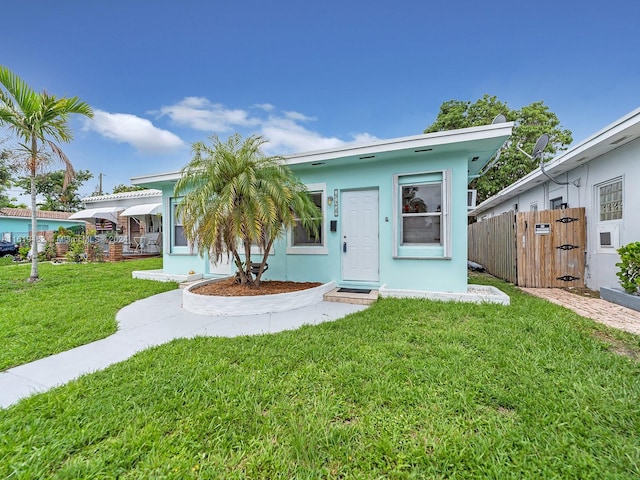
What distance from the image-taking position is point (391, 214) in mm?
5969

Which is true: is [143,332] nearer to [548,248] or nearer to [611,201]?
A: [548,248]

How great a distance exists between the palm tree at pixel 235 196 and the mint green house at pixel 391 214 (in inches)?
46.3

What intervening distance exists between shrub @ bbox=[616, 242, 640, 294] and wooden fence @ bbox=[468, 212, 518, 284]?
7.49 feet

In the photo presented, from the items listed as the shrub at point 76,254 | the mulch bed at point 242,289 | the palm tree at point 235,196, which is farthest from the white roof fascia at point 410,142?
the shrub at point 76,254

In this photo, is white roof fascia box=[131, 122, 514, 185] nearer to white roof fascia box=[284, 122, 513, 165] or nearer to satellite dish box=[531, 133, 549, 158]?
white roof fascia box=[284, 122, 513, 165]

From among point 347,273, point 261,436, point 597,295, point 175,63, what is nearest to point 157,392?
point 261,436

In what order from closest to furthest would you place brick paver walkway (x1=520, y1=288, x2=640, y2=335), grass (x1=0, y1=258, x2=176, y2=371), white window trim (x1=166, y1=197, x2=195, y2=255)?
grass (x1=0, y1=258, x2=176, y2=371), brick paver walkway (x1=520, y1=288, x2=640, y2=335), white window trim (x1=166, y1=197, x2=195, y2=255)

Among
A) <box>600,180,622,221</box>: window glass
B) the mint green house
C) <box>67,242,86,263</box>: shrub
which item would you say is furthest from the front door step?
<box>67,242,86,263</box>: shrub

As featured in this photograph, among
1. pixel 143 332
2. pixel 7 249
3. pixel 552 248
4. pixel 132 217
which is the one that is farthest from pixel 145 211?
pixel 552 248

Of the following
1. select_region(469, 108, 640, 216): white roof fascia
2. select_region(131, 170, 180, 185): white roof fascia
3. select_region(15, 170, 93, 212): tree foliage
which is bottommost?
select_region(131, 170, 180, 185): white roof fascia

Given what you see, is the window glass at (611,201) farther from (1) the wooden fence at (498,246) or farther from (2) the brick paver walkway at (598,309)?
(2) the brick paver walkway at (598,309)

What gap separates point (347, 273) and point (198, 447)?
4.86m

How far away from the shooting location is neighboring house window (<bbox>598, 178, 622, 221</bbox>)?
5.83 m

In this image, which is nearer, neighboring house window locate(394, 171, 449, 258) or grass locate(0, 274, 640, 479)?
grass locate(0, 274, 640, 479)
